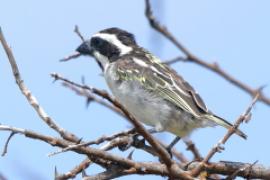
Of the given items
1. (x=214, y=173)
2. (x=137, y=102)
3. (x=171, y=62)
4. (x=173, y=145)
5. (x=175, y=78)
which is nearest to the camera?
(x=171, y=62)

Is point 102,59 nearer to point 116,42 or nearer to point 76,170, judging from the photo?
point 116,42

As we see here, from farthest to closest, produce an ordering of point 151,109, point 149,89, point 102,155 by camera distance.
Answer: point 149,89 < point 151,109 < point 102,155

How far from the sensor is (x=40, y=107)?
276 centimetres

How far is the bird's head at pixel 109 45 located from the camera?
16.9ft

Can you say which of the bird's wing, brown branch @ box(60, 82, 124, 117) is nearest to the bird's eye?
the bird's wing

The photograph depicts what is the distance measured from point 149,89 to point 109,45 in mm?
755

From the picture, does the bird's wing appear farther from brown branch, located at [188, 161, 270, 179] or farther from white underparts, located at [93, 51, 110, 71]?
brown branch, located at [188, 161, 270, 179]

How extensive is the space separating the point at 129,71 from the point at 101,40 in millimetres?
621

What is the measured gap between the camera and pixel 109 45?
17.0ft

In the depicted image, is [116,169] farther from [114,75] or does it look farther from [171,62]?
[114,75]

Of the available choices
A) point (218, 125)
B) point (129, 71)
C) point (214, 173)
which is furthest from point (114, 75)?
point (214, 173)

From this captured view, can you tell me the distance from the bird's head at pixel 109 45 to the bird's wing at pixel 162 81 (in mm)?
261

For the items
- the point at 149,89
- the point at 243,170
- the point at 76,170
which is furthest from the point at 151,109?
the point at 76,170

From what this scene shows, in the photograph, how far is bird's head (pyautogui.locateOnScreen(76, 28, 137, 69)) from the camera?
16.9 ft
